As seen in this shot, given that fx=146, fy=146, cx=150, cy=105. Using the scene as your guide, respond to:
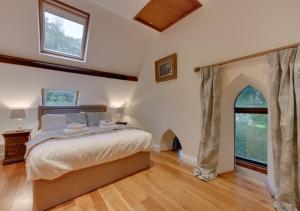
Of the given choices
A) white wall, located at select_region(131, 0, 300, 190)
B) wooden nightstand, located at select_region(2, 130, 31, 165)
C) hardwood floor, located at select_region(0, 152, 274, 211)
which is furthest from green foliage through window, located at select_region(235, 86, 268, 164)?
wooden nightstand, located at select_region(2, 130, 31, 165)

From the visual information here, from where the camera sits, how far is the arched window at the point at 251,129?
9.05 ft

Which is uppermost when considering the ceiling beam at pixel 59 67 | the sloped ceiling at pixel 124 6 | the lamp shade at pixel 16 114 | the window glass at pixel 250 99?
the sloped ceiling at pixel 124 6

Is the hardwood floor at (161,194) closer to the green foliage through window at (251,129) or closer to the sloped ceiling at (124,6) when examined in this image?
the green foliage through window at (251,129)

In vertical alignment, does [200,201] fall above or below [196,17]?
below

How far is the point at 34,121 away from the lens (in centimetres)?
379

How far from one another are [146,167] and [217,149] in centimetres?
137

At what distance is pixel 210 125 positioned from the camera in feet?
8.41

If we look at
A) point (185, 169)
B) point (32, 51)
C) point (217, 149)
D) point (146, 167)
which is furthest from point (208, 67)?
point (32, 51)

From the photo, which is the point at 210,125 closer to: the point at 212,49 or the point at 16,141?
the point at 212,49

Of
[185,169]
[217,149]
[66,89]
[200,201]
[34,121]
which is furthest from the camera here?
[66,89]

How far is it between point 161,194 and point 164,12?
3328 mm

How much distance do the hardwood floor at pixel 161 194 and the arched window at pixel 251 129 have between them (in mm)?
618

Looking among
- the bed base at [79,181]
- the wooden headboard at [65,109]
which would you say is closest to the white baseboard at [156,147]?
the bed base at [79,181]

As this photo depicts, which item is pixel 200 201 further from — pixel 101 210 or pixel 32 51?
pixel 32 51
